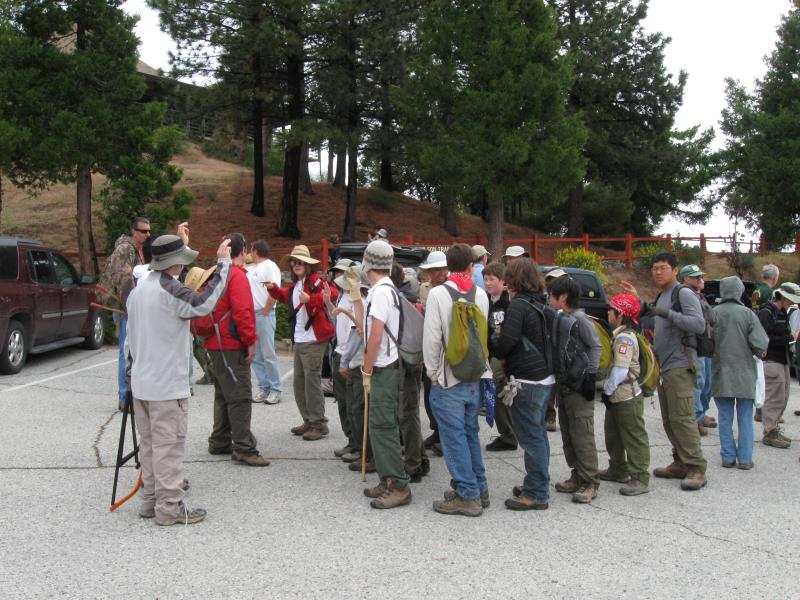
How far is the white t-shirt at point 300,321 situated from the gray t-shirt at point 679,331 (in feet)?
10.2

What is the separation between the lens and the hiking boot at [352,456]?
20.8 feet

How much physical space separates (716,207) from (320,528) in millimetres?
34223

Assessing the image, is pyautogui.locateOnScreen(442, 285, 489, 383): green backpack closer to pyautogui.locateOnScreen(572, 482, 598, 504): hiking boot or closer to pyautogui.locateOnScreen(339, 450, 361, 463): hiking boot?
pyautogui.locateOnScreen(572, 482, 598, 504): hiking boot

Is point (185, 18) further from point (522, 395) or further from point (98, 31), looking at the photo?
point (522, 395)

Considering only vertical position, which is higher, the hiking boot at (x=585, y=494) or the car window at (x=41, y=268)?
the car window at (x=41, y=268)

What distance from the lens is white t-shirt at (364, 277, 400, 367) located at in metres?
5.20

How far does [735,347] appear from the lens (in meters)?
6.44

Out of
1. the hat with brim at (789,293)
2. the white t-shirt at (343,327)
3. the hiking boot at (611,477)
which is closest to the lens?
the hiking boot at (611,477)

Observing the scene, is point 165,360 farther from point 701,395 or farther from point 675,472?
point 701,395

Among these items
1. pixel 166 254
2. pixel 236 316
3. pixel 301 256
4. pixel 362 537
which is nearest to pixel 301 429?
pixel 301 256

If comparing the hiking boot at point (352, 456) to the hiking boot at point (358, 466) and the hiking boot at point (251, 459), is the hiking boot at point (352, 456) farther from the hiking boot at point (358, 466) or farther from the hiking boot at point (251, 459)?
the hiking boot at point (251, 459)

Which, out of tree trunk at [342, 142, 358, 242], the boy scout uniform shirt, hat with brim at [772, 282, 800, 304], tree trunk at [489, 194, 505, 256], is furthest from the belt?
tree trunk at [342, 142, 358, 242]

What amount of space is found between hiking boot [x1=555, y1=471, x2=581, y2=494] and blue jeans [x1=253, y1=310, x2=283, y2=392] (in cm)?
423

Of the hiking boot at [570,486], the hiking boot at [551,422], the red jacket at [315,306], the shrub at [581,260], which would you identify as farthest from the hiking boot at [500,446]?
the shrub at [581,260]
